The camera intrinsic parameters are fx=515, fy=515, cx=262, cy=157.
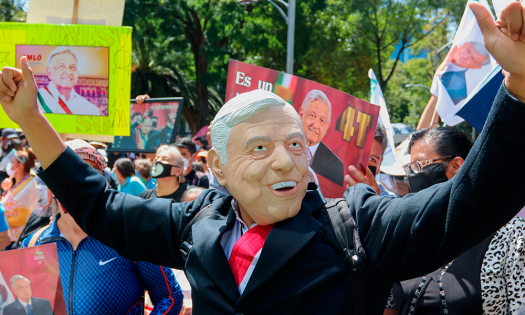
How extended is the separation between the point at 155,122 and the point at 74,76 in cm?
277

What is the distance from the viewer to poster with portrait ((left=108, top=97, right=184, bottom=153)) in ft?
22.9

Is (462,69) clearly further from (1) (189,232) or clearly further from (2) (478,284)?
(1) (189,232)

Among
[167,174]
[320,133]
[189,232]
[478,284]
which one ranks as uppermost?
[320,133]

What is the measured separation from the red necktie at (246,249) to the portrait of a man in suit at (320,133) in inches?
41.5

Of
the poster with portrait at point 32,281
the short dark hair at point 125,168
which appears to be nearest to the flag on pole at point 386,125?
the poster with portrait at point 32,281

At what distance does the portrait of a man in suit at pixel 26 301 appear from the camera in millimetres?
2346

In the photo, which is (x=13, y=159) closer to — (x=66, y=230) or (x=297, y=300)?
(x=66, y=230)

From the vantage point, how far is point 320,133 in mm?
2871

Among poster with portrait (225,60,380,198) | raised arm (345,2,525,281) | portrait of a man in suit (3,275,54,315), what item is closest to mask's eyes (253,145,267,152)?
raised arm (345,2,525,281)

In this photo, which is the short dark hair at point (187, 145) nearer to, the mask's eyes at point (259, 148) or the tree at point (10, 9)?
the mask's eyes at point (259, 148)

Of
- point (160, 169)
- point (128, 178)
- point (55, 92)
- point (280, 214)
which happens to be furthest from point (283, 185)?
point (128, 178)

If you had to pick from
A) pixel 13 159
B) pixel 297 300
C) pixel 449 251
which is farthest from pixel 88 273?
pixel 13 159

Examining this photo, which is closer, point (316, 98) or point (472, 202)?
point (472, 202)

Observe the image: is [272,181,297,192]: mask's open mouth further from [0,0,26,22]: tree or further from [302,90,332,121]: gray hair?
[0,0,26,22]: tree
